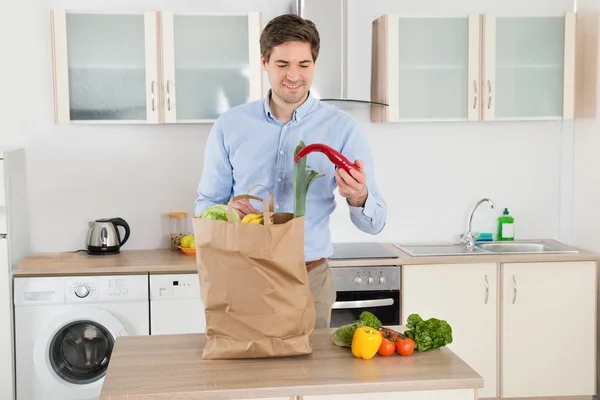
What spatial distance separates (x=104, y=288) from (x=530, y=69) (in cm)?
246

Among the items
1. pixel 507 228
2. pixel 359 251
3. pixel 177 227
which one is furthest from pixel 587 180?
pixel 177 227

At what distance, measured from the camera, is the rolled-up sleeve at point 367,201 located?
2.37 metres

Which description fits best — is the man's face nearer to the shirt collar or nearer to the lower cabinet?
the shirt collar

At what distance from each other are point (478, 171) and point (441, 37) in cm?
84

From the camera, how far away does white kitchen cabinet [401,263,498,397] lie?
13.1ft

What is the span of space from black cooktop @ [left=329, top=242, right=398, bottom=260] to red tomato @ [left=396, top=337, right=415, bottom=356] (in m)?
1.78

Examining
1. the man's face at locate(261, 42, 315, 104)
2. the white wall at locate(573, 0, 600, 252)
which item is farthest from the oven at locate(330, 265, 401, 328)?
the man's face at locate(261, 42, 315, 104)

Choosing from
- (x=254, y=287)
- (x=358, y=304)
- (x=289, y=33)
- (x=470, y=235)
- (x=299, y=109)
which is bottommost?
(x=358, y=304)

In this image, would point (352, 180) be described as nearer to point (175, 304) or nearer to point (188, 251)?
point (175, 304)

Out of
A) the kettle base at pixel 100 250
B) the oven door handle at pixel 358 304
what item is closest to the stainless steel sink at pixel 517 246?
the oven door handle at pixel 358 304

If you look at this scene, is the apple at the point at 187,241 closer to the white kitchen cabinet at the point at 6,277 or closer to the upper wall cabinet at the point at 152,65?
the upper wall cabinet at the point at 152,65

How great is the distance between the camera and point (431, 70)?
13.8 feet

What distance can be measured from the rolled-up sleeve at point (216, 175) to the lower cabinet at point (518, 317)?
62.4 inches

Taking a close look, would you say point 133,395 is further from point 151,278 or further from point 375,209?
point 151,278
